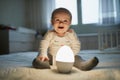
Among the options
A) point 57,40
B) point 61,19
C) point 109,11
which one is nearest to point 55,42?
point 57,40

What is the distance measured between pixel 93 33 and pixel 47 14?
1016 millimetres

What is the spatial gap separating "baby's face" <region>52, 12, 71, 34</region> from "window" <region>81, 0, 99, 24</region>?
280 cm

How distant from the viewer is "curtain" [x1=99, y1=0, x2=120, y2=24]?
3.36m

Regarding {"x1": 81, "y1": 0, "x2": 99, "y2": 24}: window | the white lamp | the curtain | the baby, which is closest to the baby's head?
the baby

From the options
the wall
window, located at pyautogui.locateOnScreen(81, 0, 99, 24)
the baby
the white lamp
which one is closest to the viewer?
the white lamp

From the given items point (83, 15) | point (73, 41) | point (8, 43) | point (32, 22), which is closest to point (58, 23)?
point (73, 41)

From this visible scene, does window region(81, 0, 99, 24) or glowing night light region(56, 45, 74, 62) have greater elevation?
window region(81, 0, 99, 24)

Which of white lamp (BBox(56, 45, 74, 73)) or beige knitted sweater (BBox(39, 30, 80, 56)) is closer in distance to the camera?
white lamp (BBox(56, 45, 74, 73))

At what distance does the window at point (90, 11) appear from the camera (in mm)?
3605

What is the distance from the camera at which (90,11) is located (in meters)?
3.67

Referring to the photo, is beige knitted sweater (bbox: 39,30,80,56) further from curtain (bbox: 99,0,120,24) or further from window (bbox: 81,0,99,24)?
window (bbox: 81,0,99,24)

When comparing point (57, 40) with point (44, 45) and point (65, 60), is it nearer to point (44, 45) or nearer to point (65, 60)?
point (44, 45)

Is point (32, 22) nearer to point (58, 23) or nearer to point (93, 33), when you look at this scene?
point (93, 33)

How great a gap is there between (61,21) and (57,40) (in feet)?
0.32
